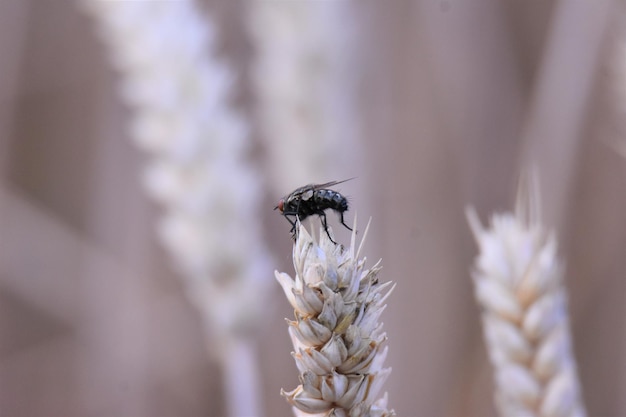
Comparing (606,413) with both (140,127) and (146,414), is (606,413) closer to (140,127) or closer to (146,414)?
(146,414)

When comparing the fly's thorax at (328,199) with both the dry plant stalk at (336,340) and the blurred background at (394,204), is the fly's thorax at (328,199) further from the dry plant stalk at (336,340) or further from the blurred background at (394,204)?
the blurred background at (394,204)

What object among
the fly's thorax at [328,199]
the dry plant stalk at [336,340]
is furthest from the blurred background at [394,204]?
the dry plant stalk at [336,340]

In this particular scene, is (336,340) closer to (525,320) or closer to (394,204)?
(525,320)

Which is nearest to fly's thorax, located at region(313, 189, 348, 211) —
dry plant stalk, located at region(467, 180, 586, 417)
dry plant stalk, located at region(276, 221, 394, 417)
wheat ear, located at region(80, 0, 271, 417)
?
dry plant stalk, located at region(467, 180, 586, 417)

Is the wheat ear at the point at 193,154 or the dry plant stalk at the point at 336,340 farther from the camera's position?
the wheat ear at the point at 193,154

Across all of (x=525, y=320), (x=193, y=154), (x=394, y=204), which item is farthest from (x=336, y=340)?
(x=394, y=204)
